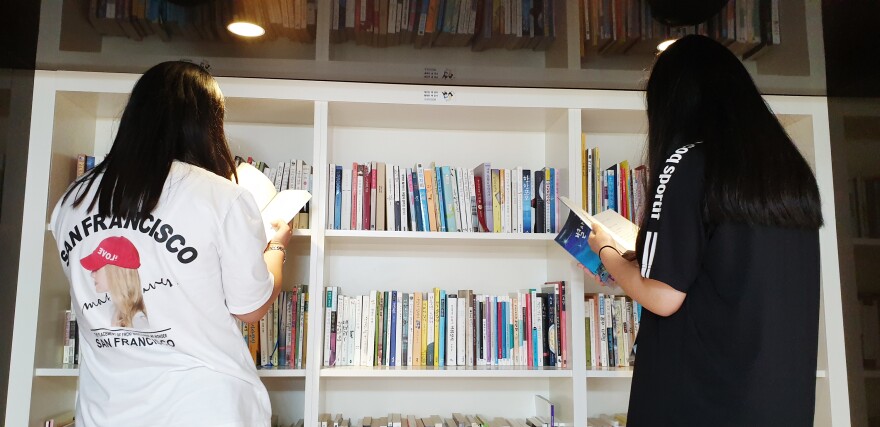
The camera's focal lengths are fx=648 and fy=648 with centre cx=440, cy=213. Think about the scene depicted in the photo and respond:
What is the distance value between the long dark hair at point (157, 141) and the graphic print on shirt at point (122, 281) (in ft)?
0.20

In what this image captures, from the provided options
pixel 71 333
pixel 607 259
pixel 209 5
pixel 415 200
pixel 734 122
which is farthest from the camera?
pixel 415 200

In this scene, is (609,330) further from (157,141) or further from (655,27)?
(157,141)

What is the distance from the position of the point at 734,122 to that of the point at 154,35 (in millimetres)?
1489

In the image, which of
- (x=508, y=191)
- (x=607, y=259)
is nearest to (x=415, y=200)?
(x=508, y=191)

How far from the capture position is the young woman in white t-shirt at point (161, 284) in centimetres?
114

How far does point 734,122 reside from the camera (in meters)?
1.14

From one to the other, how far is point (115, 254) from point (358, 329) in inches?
37.3

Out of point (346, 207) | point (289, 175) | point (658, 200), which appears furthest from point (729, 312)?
point (289, 175)

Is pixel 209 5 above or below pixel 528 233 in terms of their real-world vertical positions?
above

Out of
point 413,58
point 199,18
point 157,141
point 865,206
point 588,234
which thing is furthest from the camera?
point 865,206

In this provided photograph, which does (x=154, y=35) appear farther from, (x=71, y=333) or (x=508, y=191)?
(x=508, y=191)

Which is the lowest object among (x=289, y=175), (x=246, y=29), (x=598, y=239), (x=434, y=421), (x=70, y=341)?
(x=434, y=421)

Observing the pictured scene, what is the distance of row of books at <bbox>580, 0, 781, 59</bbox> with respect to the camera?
1786 millimetres

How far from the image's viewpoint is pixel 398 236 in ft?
6.29
